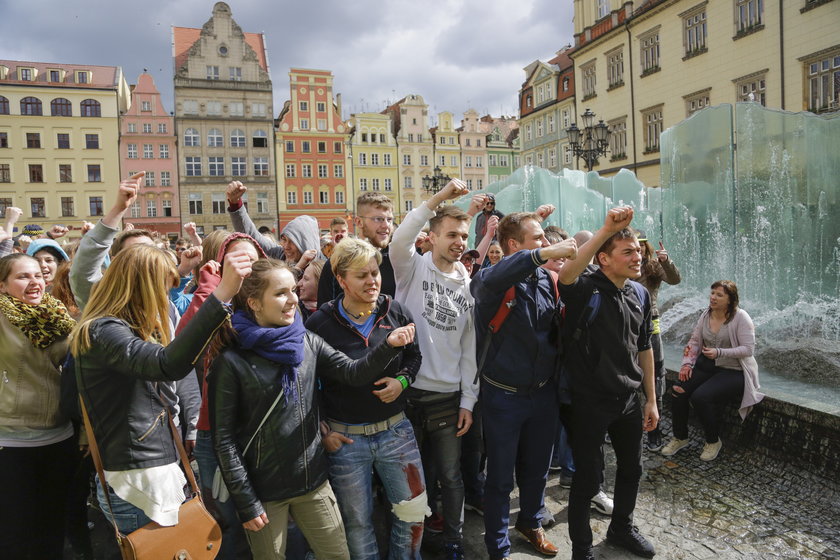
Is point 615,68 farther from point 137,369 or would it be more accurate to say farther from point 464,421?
point 137,369

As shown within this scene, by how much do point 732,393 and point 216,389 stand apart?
4226mm

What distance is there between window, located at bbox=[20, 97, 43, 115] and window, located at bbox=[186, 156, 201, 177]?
471 inches

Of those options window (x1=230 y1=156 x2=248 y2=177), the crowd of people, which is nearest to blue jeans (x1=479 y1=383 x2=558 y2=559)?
the crowd of people

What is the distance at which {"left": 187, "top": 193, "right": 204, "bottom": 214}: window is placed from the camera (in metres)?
45.9

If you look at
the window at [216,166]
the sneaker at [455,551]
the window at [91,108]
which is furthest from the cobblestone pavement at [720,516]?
the window at [91,108]

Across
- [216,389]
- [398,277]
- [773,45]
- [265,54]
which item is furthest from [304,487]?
[265,54]

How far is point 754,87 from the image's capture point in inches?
811

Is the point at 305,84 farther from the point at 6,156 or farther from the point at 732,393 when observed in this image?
the point at 732,393

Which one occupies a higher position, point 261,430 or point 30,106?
point 30,106

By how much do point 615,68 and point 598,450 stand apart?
1159 inches

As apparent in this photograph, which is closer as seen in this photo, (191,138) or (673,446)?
(673,446)

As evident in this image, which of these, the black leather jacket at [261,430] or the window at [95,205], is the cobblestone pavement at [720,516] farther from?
the window at [95,205]

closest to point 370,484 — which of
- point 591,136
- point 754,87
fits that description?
point 591,136

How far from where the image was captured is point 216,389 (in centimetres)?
234
